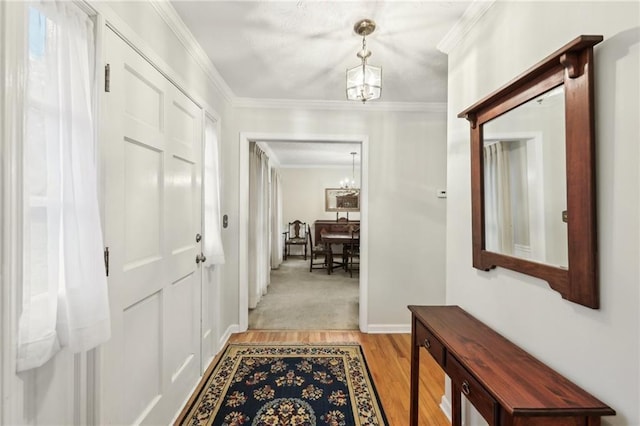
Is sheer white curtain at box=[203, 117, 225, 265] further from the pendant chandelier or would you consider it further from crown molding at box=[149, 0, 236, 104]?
the pendant chandelier

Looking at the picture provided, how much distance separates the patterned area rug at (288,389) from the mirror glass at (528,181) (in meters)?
1.36

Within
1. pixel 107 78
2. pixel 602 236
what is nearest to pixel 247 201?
pixel 107 78

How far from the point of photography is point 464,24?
167 centimetres

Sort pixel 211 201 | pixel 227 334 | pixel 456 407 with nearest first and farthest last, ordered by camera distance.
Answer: pixel 456 407 < pixel 211 201 < pixel 227 334

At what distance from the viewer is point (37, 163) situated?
0.88m

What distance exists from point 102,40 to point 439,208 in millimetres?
2982

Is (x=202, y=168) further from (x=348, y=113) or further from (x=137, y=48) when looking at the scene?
(x=348, y=113)

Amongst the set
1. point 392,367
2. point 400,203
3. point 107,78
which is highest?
point 107,78

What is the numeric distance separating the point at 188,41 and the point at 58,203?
146 centimetres

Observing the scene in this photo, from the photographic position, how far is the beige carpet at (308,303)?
324 centimetres

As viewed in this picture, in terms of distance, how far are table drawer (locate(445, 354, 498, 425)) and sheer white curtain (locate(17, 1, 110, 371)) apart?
133 centimetres

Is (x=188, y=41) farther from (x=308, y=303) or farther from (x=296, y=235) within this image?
(x=296, y=235)

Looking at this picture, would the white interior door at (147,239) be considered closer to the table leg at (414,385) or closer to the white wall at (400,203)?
the table leg at (414,385)

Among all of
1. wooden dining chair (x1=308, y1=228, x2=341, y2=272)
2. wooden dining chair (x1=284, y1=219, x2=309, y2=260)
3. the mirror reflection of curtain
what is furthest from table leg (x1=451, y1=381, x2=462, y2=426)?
wooden dining chair (x1=284, y1=219, x2=309, y2=260)
